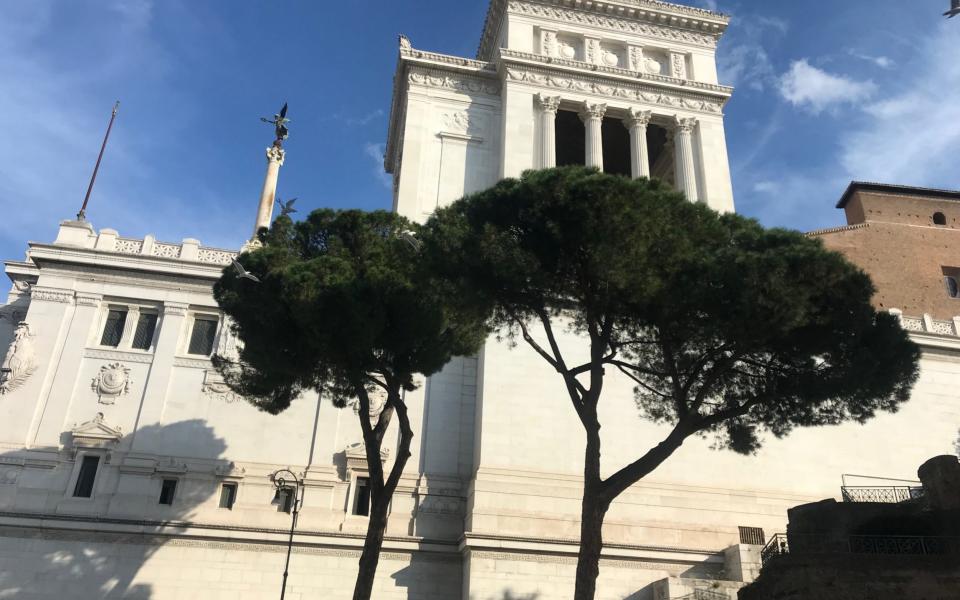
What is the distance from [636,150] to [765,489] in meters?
14.1

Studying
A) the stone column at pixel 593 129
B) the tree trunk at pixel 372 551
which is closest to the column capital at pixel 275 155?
the stone column at pixel 593 129

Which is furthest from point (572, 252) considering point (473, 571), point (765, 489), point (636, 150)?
point (636, 150)

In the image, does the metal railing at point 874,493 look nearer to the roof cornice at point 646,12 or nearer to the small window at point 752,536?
the small window at point 752,536

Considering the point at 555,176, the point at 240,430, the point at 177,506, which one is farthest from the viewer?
the point at 240,430

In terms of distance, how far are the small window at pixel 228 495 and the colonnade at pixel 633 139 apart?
16294 millimetres

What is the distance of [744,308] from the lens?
1409 cm

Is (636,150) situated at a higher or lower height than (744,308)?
higher

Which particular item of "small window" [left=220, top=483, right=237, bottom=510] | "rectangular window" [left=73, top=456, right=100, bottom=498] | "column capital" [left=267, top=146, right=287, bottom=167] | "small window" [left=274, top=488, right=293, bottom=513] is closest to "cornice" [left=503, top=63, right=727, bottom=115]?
"column capital" [left=267, top=146, right=287, bottom=167]

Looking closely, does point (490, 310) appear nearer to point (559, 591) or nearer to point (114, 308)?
point (559, 591)

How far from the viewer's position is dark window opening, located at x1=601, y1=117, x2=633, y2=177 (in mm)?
34000

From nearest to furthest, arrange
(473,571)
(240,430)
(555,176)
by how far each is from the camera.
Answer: (555,176), (473,571), (240,430)

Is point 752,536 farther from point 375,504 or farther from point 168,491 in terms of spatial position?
point 168,491

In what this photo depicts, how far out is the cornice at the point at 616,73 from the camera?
31.1 m

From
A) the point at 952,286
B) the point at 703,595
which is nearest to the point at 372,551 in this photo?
the point at 703,595
